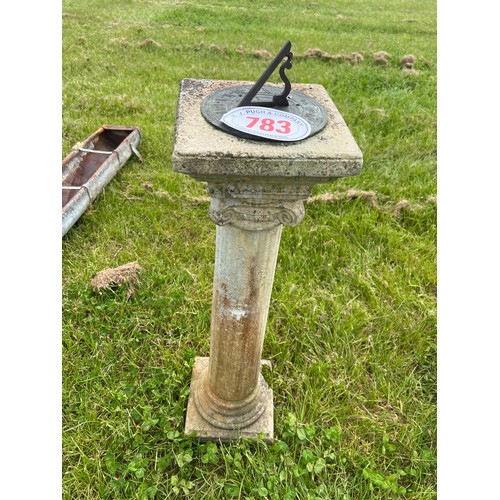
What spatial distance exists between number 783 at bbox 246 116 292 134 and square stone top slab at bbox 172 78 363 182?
62mm

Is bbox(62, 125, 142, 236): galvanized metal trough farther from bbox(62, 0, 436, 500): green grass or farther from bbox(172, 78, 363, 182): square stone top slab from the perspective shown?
bbox(172, 78, 363, 182): square stone top slab

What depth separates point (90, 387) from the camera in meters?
2.50

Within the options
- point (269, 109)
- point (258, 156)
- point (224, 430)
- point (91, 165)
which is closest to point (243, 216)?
point (258, 156)

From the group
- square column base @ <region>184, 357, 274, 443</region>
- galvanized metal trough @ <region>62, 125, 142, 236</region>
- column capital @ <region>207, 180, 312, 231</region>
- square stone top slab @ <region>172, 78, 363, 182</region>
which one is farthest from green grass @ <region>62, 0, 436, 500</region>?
square stone top slab @ <region>172, 78, 363, 182</region>

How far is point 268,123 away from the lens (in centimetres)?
141

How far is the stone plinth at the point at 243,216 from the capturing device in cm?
129

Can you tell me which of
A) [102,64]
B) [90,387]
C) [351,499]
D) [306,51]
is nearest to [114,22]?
[102,64]

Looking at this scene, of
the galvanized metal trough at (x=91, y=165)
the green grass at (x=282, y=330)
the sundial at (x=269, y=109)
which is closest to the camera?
the sundial at (x=269, y=109)

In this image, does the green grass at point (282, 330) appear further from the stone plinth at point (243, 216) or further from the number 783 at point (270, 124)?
the number 783 at point (270, 124)

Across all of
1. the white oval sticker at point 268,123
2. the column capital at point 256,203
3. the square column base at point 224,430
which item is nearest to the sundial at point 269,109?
the white oval sticker at point 268,123

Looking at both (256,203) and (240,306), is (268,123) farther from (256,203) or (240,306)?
(240,306)

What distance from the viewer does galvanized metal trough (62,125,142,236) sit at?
11.7 ft

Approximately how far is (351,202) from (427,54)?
5.56 meters

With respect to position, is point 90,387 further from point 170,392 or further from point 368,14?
point 368,14
